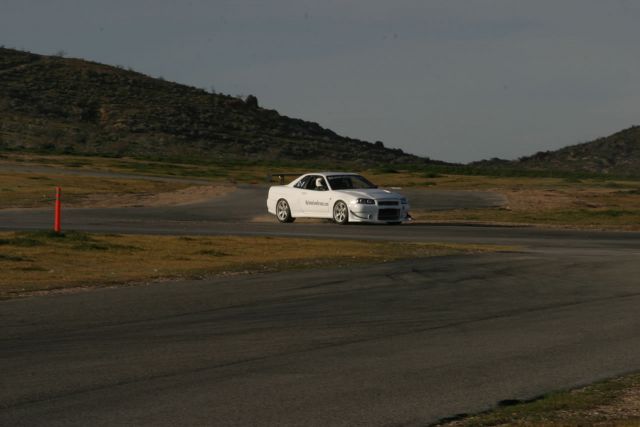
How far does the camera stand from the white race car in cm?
2956

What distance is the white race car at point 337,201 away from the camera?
29562 millimetres

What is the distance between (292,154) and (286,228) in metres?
76.3

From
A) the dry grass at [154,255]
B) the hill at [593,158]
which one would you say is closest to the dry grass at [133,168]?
the hill at [593,158]

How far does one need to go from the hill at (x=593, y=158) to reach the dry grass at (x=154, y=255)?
232 feet

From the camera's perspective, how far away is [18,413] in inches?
302

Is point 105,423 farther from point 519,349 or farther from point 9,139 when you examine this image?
point 9,139

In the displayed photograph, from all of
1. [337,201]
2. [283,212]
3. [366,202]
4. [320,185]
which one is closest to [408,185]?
[283,212]

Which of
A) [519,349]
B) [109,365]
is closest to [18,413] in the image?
[109,365]

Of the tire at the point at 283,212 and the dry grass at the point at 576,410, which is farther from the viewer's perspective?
the tire at the point at 283,212

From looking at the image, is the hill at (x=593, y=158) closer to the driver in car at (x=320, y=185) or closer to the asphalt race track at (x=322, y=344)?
the driver in car at (x=320, y=185)

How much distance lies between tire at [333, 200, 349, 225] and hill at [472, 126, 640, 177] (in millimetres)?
63835

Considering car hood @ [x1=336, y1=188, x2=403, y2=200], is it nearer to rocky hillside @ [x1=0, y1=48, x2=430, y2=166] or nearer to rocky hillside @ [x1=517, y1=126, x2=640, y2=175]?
rocky hillside @ [x1=0, y1=48, x2=430, y2=166]

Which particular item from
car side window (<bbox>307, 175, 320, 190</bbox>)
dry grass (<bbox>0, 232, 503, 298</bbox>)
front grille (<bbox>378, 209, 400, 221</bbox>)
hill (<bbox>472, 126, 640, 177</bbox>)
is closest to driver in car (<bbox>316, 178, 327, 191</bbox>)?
car side window (<bbox>307, 175, 320, 190</bbox>)

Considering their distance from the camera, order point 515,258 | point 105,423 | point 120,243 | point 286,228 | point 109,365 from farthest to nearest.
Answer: point 286,228 → point 120,243 → point 515,258 → point 109,365 → point 105,423
